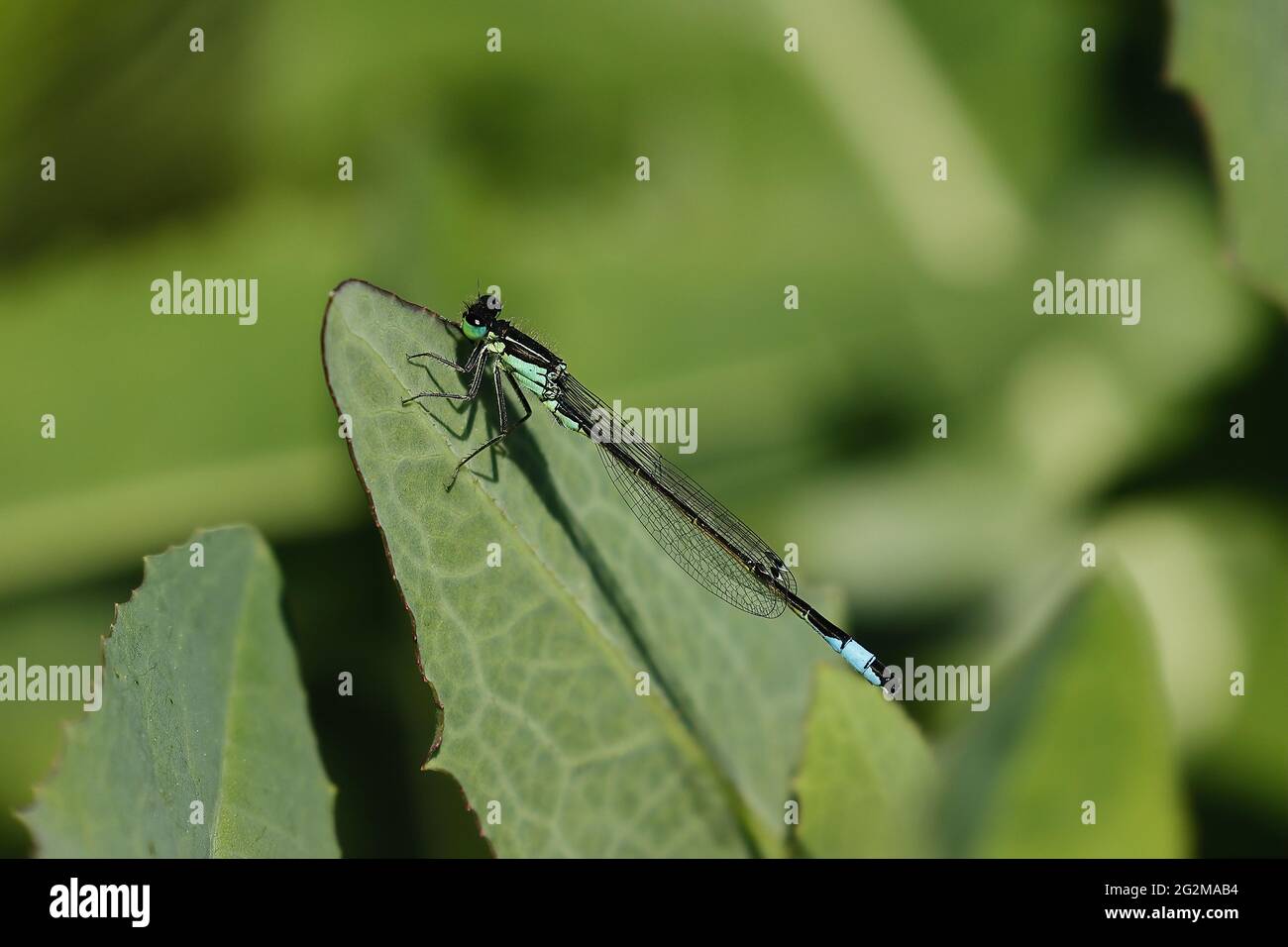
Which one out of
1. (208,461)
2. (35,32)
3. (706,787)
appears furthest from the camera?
(208,461)

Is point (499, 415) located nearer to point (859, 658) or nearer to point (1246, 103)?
point (859, 658)

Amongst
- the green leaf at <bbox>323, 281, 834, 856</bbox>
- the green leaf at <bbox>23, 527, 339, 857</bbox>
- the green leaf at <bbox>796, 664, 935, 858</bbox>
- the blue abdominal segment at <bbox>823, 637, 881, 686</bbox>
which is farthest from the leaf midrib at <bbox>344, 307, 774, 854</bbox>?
the blue abdominal segment at <bbox>823, 637, 881, 686</bbox>

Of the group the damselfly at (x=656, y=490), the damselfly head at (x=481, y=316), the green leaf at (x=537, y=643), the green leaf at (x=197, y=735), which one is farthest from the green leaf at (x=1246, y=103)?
the green leaf at (x=197, y=735)

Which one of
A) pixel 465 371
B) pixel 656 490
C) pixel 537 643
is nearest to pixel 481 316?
pixel 465 371

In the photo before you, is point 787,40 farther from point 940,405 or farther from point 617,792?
point 617,792

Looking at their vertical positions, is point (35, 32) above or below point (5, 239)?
above

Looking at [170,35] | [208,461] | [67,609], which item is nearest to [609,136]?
[170,35]

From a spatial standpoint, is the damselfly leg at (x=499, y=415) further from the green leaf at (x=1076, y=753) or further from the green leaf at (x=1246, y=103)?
the green leaf at (x=1246, y=103)
